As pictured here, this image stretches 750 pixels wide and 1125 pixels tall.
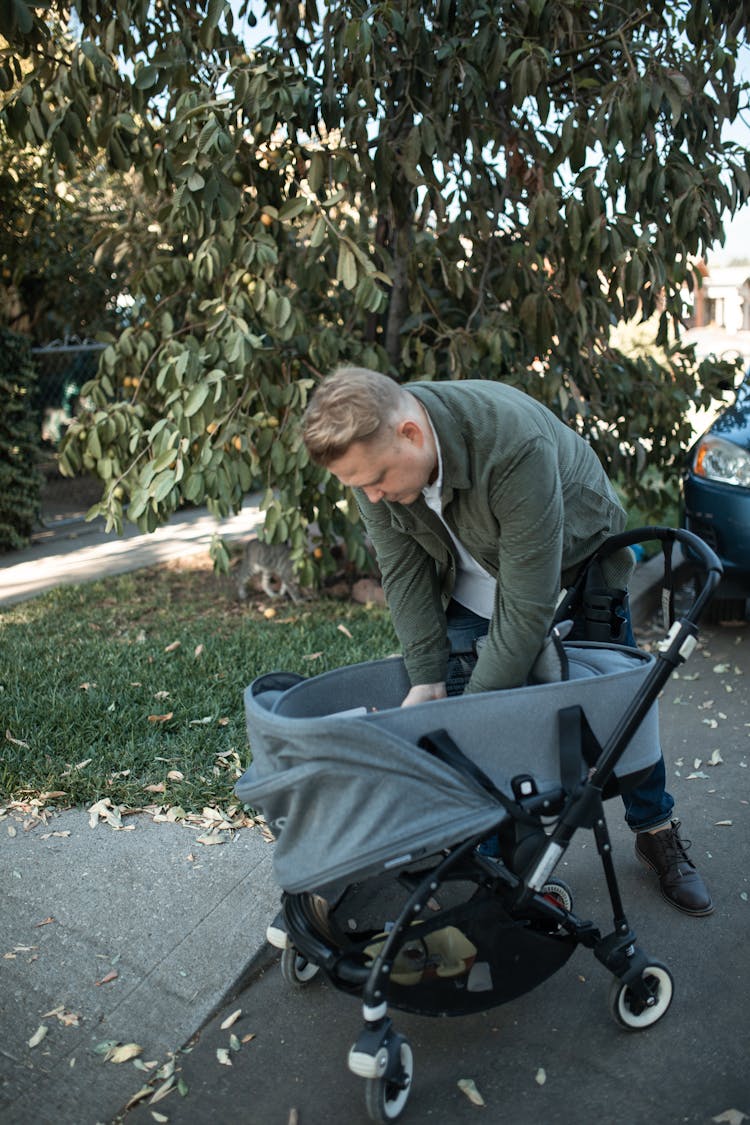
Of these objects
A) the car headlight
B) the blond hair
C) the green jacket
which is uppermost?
the blond hair

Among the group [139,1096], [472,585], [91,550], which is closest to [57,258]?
[91,550]

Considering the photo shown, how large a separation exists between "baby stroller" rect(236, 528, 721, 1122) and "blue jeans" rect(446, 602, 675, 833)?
0.97ft

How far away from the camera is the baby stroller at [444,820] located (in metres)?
2.08

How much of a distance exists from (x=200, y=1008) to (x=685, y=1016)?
4.10ft

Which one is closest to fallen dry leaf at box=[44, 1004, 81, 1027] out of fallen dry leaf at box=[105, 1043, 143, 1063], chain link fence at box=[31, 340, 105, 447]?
fallen dry leaf at box=[105, 1043, 143, 1063]

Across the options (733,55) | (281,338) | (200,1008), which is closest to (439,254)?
(281,338)

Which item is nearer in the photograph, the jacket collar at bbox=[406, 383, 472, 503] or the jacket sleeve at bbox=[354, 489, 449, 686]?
the jacket collar at bbox=[406, 383, 472, 503]

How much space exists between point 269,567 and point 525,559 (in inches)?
153

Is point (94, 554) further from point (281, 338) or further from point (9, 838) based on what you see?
point (9, 838)

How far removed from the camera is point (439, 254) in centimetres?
522

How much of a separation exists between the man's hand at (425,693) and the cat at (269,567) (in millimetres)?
3432

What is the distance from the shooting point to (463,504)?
2.35 m

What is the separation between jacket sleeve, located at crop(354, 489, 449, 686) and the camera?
8.50ft

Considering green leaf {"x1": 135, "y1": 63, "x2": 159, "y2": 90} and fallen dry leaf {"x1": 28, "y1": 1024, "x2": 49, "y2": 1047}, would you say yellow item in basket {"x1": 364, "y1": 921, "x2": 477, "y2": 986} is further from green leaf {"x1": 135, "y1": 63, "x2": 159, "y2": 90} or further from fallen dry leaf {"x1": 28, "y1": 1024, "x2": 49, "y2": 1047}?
green leaf {"x1": 135, "y1": 63, "x2": 159, "y2": 90}
